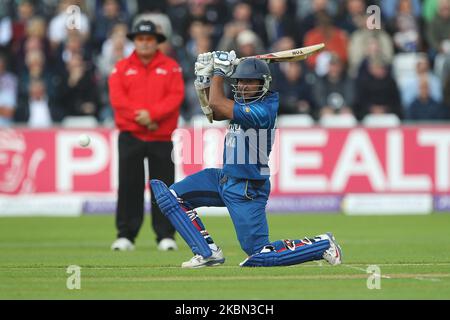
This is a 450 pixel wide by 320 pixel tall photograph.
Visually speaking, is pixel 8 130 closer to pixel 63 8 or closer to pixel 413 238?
pixel 63 8

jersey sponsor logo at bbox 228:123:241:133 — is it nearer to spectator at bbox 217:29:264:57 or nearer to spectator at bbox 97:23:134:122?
spectator at bbox 217:29:264:57

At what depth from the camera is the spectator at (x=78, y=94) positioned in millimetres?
19281

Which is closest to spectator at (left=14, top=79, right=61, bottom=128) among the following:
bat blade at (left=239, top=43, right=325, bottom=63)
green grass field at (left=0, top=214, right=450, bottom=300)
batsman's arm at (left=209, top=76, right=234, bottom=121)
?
green grass field at (left=0, top=214, right=450, bottom=300)

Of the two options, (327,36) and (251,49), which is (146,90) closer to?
(251,49)

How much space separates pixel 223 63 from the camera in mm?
9953

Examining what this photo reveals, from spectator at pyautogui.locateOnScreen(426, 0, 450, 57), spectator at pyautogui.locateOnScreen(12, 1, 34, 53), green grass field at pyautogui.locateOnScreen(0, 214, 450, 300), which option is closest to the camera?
green grass field at pyautogui.locateOnScreen(0, 214, 450, 300)

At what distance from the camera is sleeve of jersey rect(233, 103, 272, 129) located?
990 cm

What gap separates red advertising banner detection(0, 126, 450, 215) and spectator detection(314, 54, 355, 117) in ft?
4.08

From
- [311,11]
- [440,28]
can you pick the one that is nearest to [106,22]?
[311,11]

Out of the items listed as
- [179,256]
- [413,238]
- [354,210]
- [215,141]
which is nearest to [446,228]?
[413,238]

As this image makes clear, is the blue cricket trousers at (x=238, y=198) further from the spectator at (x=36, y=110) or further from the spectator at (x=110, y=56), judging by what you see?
the spectator at (x=110, y=56)

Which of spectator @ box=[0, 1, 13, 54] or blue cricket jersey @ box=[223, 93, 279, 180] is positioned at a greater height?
spectator @ box=[0, 1, 13, 54]

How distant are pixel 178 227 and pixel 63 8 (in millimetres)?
11702

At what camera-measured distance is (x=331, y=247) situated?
10008mm
